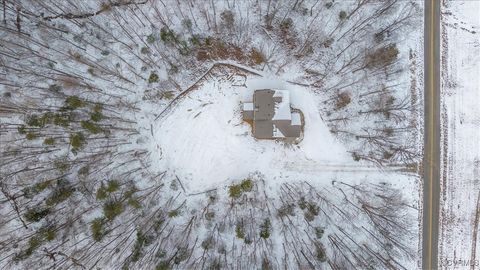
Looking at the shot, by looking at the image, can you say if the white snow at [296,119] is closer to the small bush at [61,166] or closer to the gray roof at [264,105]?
the gray roof at [264,105]

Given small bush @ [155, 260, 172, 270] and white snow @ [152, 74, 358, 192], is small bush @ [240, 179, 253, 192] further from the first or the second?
small bush @ [155, 260, 172, 270]

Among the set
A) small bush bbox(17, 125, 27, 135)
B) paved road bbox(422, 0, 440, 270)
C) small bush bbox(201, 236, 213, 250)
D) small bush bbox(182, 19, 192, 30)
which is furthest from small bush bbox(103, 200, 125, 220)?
paved road bbox(422, 0, 440, 270)

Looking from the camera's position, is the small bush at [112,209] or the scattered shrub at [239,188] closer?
the small bush at [112,209]

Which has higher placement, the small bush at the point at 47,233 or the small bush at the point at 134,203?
the small bush at the point at 134,203

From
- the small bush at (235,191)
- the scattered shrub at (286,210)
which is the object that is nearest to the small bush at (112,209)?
the small bush at (235,191)

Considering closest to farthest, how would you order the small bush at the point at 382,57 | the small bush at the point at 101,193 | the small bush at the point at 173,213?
the small bush at the point at 101,193, the small bush at the point at 173,213, the small bush at the point at 382,57

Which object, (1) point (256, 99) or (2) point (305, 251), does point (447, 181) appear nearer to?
(2) point (305, 251)

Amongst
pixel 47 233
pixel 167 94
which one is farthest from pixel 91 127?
pixel 47 233
